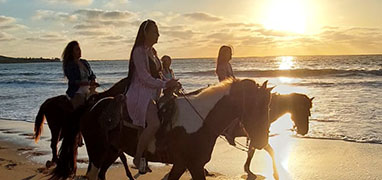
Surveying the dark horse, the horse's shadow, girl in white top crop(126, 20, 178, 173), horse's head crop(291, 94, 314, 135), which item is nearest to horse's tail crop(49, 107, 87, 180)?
the dark horse

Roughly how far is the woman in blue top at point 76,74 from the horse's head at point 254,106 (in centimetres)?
318

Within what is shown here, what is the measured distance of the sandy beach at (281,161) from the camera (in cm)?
658

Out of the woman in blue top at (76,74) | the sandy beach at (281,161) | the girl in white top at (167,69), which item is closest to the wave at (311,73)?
the sandy beach at (281,161)

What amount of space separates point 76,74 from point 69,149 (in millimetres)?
1501

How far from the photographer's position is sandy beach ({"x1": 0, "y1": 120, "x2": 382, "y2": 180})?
6582 millimetres

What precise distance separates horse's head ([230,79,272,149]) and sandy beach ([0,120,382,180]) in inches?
107

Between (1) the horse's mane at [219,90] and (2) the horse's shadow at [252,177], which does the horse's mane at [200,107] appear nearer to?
(1) the horse's mane at [219,90]

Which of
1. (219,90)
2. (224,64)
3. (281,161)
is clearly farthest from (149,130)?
(281,161)

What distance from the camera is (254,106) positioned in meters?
3.77

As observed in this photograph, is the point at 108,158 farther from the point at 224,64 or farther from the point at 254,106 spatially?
the point at 224,64

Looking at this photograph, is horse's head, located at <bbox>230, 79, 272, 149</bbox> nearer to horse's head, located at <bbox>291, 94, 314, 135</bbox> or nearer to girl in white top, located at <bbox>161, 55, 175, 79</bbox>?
horse's head, located at <bbox>291, 94, 314, 135</bbox>

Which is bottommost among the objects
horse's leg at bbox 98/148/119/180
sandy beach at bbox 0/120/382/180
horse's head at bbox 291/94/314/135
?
sandy beach at bbox 0/120/382/180

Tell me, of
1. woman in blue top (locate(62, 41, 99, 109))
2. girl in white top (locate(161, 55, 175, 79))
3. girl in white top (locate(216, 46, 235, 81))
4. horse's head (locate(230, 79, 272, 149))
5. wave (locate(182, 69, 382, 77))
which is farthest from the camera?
wave (locate(182, 69, 382, 77))

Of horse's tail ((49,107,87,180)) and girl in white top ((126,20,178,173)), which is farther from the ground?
girl in white top ((126,20,178,173))
